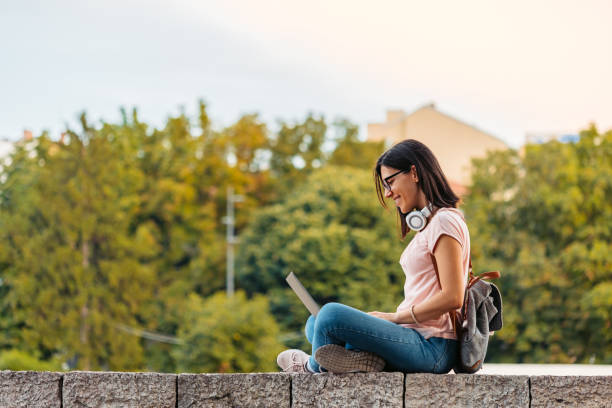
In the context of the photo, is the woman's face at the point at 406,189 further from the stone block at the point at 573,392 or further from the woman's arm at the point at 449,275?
the stone block at the point at 573,392

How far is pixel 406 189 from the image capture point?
4512 millimetres

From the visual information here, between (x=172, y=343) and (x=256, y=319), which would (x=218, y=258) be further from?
(x=256, y=319)

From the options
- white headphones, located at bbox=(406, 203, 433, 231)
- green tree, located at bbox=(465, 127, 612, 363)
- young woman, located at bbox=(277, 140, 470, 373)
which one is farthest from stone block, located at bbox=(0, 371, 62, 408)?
green tree, located at bbox=(465, 127, 612, 363)

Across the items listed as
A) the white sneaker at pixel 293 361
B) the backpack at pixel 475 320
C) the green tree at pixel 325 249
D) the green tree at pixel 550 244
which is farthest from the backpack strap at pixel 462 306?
the green tree at pixel 325 249

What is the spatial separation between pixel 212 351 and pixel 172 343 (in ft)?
20.1

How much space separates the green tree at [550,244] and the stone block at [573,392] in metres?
28.4

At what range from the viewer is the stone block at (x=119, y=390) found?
175 inches

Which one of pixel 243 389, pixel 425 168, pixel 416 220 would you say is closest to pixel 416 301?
pixel 416 220

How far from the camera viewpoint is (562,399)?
4266mm

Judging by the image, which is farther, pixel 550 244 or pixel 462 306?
pixel 550 244

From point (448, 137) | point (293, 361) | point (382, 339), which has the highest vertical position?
point (448, 137)

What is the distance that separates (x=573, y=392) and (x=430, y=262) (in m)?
0.85

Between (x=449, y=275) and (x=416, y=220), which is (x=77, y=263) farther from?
(x=449, y=275)

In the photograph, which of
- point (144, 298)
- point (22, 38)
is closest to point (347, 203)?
point (144, 298)
